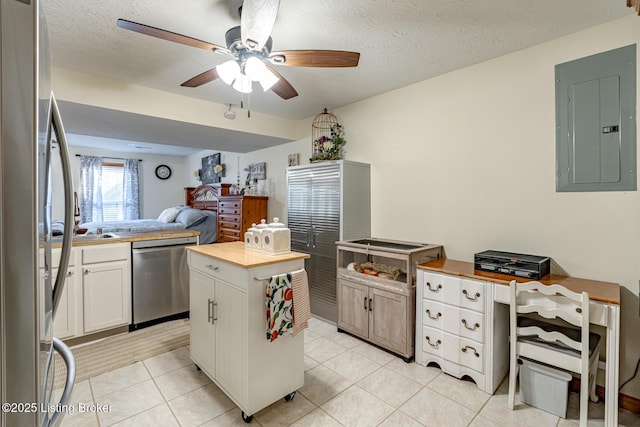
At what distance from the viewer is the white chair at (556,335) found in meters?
1.69

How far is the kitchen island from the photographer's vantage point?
175 centimetres

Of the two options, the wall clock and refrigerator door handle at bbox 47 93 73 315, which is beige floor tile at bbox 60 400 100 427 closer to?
refrigerator door handle at bbox 47 93 73 315

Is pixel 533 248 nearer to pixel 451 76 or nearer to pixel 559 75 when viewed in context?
pixel 559 75

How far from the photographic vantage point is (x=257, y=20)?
147 centimetres

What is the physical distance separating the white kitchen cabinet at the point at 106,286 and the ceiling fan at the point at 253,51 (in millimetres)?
→ 1896

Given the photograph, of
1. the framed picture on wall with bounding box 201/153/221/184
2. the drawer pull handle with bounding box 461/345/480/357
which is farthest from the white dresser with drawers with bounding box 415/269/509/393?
the framed picture on wall with bounding box 201/153/221/184

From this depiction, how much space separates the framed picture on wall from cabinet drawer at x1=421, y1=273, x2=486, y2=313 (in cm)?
513

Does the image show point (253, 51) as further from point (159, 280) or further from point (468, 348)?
point (159, 280)

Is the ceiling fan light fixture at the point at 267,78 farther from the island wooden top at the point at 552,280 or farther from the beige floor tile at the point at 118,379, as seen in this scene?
the beige floor tile at the point at 118,379

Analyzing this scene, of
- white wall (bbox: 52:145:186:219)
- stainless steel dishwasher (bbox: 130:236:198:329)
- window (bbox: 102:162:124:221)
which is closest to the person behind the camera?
stainless steel dishwasher (bbox: 130:236:198:329)

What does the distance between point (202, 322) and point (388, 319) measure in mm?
1521

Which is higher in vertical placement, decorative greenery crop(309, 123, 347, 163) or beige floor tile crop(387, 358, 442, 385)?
decorative greenery crop(309, 123, 347, 163)

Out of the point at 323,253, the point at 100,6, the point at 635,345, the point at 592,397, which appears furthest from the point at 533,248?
the point at 100,6

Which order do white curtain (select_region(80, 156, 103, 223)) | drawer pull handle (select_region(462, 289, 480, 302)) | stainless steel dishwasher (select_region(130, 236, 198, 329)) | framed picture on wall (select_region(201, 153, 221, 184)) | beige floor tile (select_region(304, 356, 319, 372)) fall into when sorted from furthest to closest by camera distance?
white curtain (select_region(80, 156, 103, 223)) < framed picture on wall (select_region(201, 153, 221, 184)) < stainless steel dishwasher (select_region(130, 236, 198, 329)) < beige floor tile (select_region(304, 356, 319, 372)) < drawer pull handle (select_region(462, 289, 480, 302))
